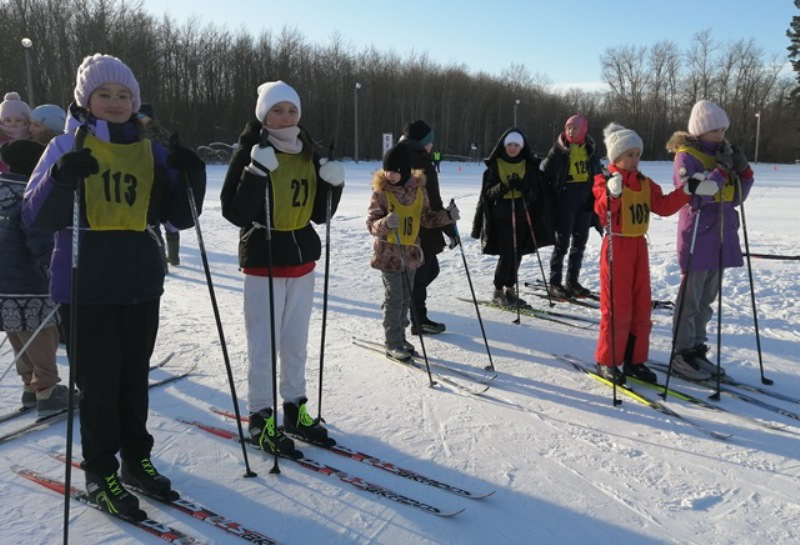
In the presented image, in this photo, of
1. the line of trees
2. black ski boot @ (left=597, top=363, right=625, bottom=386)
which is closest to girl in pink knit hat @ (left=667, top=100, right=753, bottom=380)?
black ski boot @ (left=597, top=363, right=625, bottom=386)

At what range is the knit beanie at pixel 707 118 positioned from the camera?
159 inches

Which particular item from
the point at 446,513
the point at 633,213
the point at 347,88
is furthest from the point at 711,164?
the point at 347,88

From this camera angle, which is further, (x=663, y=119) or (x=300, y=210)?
(x=663, y=119)

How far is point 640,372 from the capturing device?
409 cm

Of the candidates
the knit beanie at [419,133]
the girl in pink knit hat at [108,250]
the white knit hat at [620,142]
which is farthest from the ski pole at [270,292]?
the white knit hat at [620,142]

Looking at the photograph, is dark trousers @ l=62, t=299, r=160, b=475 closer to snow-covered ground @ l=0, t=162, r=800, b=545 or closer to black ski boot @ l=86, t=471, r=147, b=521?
black ski boot @ l=86, t=471, r=147, b=521

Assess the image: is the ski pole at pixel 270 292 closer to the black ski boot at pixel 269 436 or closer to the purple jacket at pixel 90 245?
the black ski boot at pixel 269 436

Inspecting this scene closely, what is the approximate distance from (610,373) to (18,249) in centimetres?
395

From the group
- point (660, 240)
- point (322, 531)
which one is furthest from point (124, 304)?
point (660, 240)

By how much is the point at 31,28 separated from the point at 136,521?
42.2 metres

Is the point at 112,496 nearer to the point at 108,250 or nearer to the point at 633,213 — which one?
the point at 108,250

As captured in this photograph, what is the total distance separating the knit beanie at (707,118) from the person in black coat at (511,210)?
173cm

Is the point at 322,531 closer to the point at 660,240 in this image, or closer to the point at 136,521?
the point at 136,521

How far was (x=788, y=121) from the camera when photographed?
5403cm
